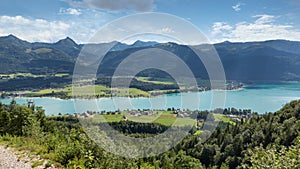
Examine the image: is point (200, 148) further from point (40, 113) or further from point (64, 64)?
point (64, 64)

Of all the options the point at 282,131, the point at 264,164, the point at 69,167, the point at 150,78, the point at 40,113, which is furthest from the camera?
the point at 150,78

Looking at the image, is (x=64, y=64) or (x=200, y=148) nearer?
(x=200, y=148)

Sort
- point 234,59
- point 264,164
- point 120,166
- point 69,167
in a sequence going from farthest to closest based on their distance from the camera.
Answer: point 234,59 → point 120,166 → point 69,167 → point 264,164

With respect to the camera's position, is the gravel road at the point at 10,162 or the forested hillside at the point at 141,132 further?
the gravel road at the point at 10,162

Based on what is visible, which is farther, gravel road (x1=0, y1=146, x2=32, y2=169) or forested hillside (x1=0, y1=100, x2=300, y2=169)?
gravel road (x1=0, y1=146, x2=32, y2=169)

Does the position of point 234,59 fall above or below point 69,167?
above

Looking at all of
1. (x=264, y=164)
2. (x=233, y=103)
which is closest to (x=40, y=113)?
(x=264, y=164)

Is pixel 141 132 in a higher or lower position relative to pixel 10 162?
lower

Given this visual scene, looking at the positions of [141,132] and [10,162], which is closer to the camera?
[10,162]
